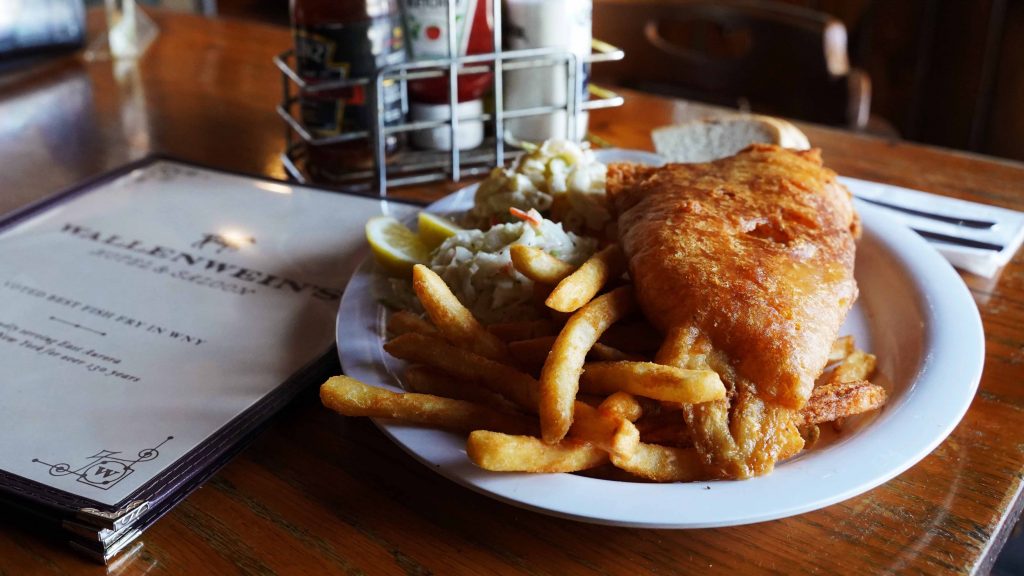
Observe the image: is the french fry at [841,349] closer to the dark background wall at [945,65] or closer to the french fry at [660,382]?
the french fry at [660,382]

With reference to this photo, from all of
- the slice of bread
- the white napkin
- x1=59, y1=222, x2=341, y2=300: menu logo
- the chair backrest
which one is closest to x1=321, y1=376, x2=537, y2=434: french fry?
x1=59, y1=222, x2=341, y2=300: menu logo

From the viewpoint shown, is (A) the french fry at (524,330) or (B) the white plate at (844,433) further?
(A) the french fry at (524,330)

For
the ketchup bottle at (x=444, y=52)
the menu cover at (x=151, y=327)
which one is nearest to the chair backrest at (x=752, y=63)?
the ketchup bottle at (x=444, y=52)

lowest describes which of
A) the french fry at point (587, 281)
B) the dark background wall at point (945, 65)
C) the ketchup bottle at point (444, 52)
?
the dark background wall at point (945, 65)

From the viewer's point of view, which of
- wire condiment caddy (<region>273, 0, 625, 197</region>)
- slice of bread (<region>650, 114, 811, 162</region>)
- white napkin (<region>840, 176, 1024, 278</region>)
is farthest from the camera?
slice of bread (<region>650, 114, 811, 162</region>)

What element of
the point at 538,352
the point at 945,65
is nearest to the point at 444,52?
the point at 538,352

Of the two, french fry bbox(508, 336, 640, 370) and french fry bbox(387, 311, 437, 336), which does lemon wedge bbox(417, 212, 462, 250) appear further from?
french fry bbox(508, 336, 640, 370)
